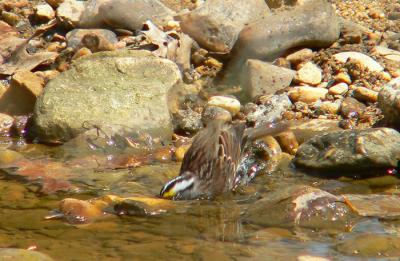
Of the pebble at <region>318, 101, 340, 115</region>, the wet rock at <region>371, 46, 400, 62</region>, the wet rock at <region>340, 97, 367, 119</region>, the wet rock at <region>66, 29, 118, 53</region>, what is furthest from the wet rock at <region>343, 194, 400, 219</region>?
the wet rock at <region>66, 29, 118, 53</region>

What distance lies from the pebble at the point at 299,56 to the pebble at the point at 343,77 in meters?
0.53

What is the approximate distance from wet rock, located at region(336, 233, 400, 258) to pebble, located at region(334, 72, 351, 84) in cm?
367

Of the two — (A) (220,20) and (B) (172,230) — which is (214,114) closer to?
(A) (220,20)

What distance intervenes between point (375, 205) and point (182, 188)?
4.79ft

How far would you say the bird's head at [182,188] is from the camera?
255 inches

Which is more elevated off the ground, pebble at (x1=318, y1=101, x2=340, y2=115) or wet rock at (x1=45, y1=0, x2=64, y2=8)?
wet rock at (x1=45, y1=0, x2=64, y2=8)

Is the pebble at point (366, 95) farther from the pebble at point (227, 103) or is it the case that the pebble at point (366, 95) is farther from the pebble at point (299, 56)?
the pebble at point (227, 103)

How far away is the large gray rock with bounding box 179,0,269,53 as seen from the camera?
381 inches

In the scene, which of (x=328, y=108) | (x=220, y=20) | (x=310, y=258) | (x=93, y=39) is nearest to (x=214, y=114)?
(x=328, y=108)

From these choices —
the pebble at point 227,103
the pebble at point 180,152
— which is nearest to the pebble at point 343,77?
the pebble at point 227,103

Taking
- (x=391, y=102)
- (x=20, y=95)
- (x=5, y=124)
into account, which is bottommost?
(x=5, y=124)

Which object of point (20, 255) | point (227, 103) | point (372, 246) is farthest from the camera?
point (227, 103)

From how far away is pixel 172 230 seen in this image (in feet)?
19.1

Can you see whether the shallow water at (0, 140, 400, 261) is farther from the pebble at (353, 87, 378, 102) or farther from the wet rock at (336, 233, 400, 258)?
the pebble at (353, 87, 378, 102)
